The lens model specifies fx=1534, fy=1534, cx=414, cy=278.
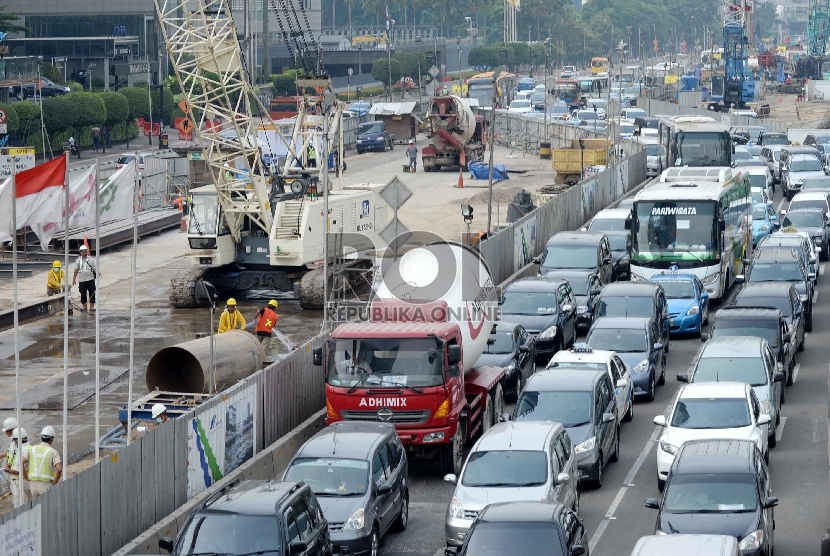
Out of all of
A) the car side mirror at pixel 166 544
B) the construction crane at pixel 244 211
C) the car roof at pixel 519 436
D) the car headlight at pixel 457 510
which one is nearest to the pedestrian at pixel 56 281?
the construction crane at pixel 244 211

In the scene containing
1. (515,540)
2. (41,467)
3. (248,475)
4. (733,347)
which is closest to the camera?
(515,540)

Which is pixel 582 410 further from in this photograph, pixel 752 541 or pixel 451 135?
pixel 451 135

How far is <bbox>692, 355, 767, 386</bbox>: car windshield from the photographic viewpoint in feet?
80.8

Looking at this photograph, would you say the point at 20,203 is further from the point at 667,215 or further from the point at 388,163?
the point at 388,163

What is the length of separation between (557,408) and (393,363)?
256cm

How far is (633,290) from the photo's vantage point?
31047 millimetres

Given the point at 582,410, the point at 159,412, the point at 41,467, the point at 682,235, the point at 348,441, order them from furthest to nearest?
the point at 682,235 → the point at 159,412 → the point at 582,410 → the point at 348,441 → the point at 41,467

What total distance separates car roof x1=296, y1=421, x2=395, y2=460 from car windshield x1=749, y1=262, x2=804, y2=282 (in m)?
16.3

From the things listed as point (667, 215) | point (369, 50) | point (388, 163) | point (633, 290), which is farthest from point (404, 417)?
point (369, 50)

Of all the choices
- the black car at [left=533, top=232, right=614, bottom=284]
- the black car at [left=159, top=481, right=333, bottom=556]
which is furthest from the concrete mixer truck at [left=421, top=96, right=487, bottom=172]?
the black car at [left=159, top=481, right=333, bottom=556]

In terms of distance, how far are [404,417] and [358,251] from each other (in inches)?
786

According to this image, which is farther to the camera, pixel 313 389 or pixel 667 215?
pixel 667 215

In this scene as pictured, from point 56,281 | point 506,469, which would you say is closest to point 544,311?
point 506,469

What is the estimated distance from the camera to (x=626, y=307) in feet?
100
